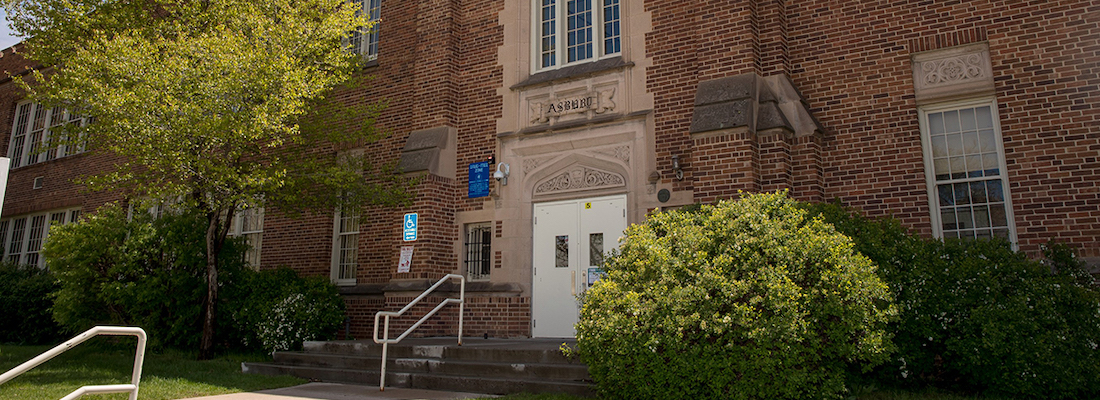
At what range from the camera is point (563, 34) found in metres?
12.6

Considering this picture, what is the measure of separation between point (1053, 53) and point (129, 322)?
14.8 meters

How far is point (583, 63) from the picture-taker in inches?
480

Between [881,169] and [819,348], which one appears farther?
[881,169]

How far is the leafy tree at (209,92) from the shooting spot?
33.7ft

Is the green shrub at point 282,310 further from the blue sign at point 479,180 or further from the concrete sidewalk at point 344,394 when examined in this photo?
the blue sign at point 479,180

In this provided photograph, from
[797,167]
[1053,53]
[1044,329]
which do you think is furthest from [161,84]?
[1053,53]

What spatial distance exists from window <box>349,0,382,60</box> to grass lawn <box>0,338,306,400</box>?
6.56 metres

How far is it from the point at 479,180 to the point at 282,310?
3.86m

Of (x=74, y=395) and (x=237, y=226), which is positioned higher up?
(x=237, y=226)

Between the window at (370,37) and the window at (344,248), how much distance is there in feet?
11.1

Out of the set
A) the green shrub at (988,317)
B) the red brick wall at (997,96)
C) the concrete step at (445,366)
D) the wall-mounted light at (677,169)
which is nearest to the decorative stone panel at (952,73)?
the red brick wall at (997,96)

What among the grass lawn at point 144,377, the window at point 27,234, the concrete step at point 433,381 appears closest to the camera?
the concrete step at point 433,381

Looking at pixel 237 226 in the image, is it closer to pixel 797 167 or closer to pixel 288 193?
pixel 288 193

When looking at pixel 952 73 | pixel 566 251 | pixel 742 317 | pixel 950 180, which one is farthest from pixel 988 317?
pixel 566 251
